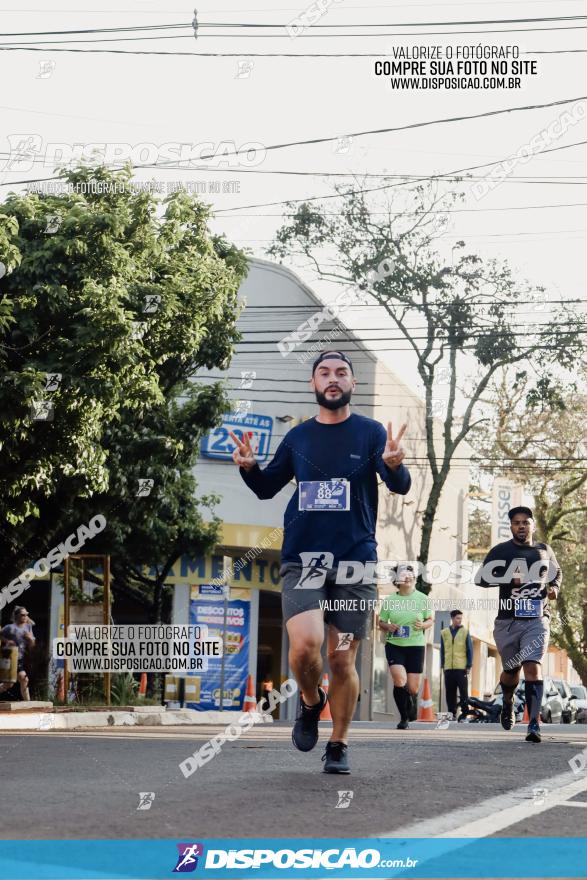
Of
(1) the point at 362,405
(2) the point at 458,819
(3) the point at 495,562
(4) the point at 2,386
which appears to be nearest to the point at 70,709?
(4) the point at 2,386

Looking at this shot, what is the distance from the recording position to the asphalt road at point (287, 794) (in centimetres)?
474

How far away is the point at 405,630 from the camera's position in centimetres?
1488

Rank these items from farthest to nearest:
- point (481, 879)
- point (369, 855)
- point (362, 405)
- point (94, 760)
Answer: point (362, 405)
point (94, 760)
point (369, 855)
point (481, 879)

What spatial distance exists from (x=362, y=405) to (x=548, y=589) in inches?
972

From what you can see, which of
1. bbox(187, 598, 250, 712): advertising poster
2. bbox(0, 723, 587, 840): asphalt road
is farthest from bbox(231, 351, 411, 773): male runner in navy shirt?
bbox(187, 598, 250, 712): advertising poster

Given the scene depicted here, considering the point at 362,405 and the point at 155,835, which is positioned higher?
the point at 362,405

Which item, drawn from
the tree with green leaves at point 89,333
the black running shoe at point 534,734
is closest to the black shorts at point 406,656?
the black running shoe at point 534,734

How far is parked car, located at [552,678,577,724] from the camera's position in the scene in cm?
3477

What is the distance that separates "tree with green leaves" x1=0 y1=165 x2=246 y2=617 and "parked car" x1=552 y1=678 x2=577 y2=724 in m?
17.1

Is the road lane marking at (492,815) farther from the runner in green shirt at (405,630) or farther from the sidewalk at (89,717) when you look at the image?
the sidewalk at (89,717)

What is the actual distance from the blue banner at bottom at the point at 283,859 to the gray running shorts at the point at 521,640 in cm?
756

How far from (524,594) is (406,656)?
308cm

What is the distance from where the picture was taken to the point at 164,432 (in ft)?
70.1

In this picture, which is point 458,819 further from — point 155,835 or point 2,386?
point 2,386
